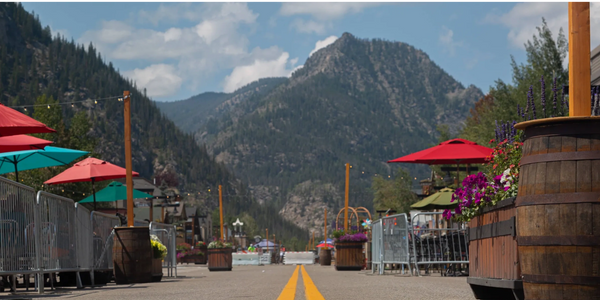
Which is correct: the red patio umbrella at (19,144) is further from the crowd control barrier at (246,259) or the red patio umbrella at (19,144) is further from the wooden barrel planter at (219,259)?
the crowd control barrier at (246,259)

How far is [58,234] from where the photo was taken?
A: 40.1ft

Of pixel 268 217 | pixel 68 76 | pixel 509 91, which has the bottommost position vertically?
pixel 268 217

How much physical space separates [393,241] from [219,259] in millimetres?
12395

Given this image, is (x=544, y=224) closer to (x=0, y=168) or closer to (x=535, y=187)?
(x=535, y=187)

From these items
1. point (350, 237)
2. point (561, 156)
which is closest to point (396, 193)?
point (350, 237)

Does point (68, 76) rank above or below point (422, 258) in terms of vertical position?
above

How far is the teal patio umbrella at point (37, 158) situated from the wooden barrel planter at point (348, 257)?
1018 centimetres

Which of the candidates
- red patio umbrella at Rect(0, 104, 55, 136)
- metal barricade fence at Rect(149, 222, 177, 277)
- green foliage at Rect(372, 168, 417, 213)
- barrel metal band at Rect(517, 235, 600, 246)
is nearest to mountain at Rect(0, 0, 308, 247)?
green foliage at Rect(372, 168, 417, 213)

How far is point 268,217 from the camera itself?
645 ft

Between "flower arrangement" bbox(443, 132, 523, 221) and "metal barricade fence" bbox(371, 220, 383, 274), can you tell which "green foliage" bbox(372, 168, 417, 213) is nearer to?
"metal barricade fence" bbox(371, 220, 383, 274)

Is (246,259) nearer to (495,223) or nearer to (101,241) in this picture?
(101,241)

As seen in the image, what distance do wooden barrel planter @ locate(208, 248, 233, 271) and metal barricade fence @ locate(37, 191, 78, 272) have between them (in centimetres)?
1531

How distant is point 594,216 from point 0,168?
16.9 m

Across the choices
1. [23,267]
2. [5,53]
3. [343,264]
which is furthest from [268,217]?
[23,267]
